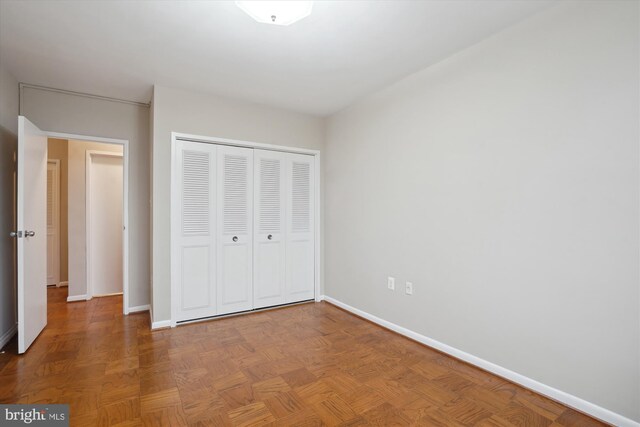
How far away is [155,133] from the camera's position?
3217 mm

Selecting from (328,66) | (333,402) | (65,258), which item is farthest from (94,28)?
(65,258)

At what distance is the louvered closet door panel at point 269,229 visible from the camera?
3.87 metres

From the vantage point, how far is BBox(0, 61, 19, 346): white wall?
2.82m

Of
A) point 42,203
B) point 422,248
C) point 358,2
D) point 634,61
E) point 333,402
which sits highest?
point 358,2

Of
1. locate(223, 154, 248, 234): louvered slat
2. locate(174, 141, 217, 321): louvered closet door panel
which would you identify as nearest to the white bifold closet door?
locate(223, 154, 248, 234): louvered slat

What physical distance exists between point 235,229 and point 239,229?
5 centimetres

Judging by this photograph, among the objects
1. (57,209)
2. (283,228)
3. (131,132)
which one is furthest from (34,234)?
(57,209)

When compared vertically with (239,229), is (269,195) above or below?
above

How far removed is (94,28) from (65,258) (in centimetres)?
426

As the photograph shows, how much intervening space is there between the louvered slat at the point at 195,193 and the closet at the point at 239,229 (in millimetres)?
10

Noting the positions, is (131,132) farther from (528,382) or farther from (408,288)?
(528,382)

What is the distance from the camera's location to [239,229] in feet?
12.3

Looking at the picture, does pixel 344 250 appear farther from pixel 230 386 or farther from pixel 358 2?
pixel 358 2

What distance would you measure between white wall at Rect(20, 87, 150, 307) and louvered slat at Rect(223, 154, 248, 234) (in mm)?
1072
